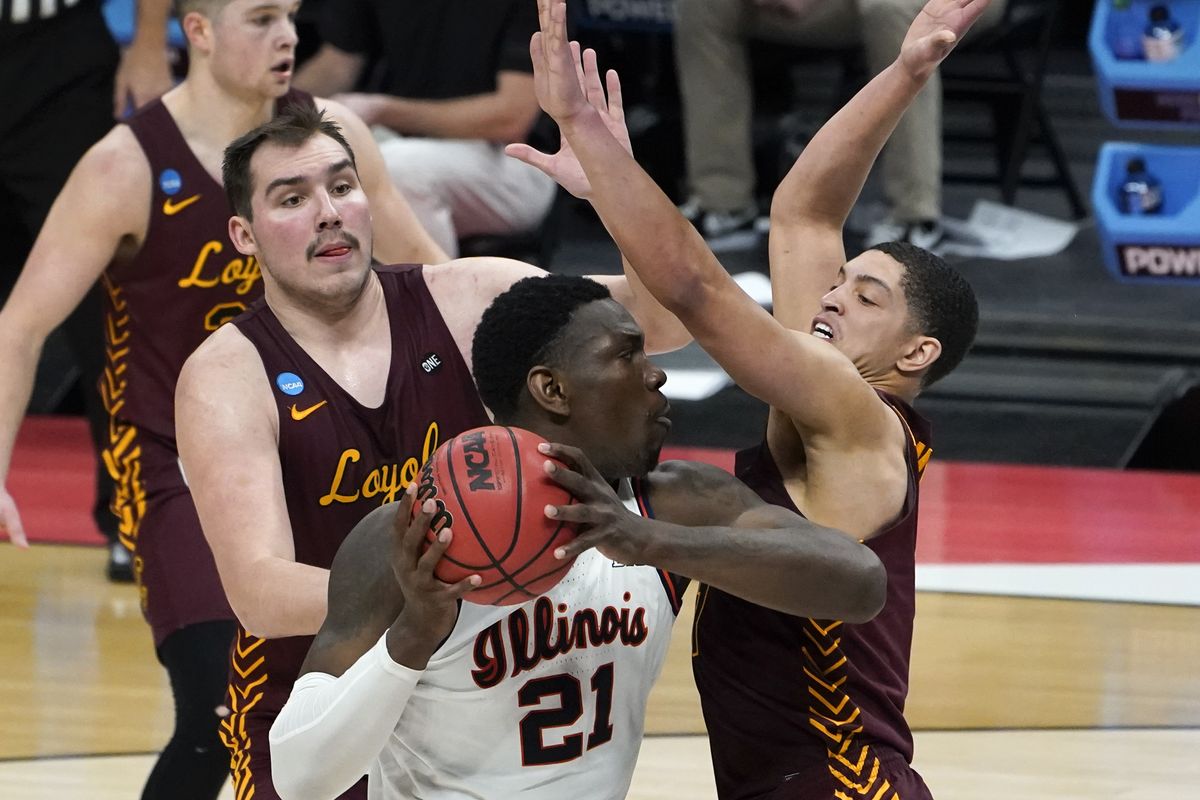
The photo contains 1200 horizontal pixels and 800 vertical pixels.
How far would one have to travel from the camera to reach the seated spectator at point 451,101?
7.17 metres

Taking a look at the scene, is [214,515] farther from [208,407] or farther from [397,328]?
[397,328]

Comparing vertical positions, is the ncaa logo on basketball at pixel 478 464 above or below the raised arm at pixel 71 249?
above

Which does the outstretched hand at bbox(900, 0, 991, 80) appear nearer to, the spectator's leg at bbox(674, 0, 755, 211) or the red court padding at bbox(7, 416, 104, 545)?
the red court padding at bbox(7, 416, 104, 545)

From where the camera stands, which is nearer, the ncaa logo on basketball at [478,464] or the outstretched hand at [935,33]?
the ncaa logo on basketball at [478,464]

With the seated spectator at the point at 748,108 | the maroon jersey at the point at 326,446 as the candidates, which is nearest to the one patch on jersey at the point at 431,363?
the maroon jersey at the point at 326,446

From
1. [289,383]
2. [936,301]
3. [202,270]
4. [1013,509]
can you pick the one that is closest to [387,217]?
[202,270]

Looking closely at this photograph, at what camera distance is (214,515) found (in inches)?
125

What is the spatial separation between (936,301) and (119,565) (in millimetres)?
3773

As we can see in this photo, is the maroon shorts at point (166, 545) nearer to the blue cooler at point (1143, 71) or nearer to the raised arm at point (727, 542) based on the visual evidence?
the raised arm at point (727, 542)

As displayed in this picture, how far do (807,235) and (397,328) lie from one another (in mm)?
786

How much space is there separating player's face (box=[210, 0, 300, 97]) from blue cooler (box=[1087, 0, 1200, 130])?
4.28 m

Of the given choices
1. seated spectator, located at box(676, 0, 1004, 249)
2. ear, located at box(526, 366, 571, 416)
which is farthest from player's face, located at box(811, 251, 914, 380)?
seated spectator, located at box(676, 0, 1004, 249)

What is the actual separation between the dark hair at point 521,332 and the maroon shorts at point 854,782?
748 millimetres

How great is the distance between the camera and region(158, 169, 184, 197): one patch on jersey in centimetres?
443
